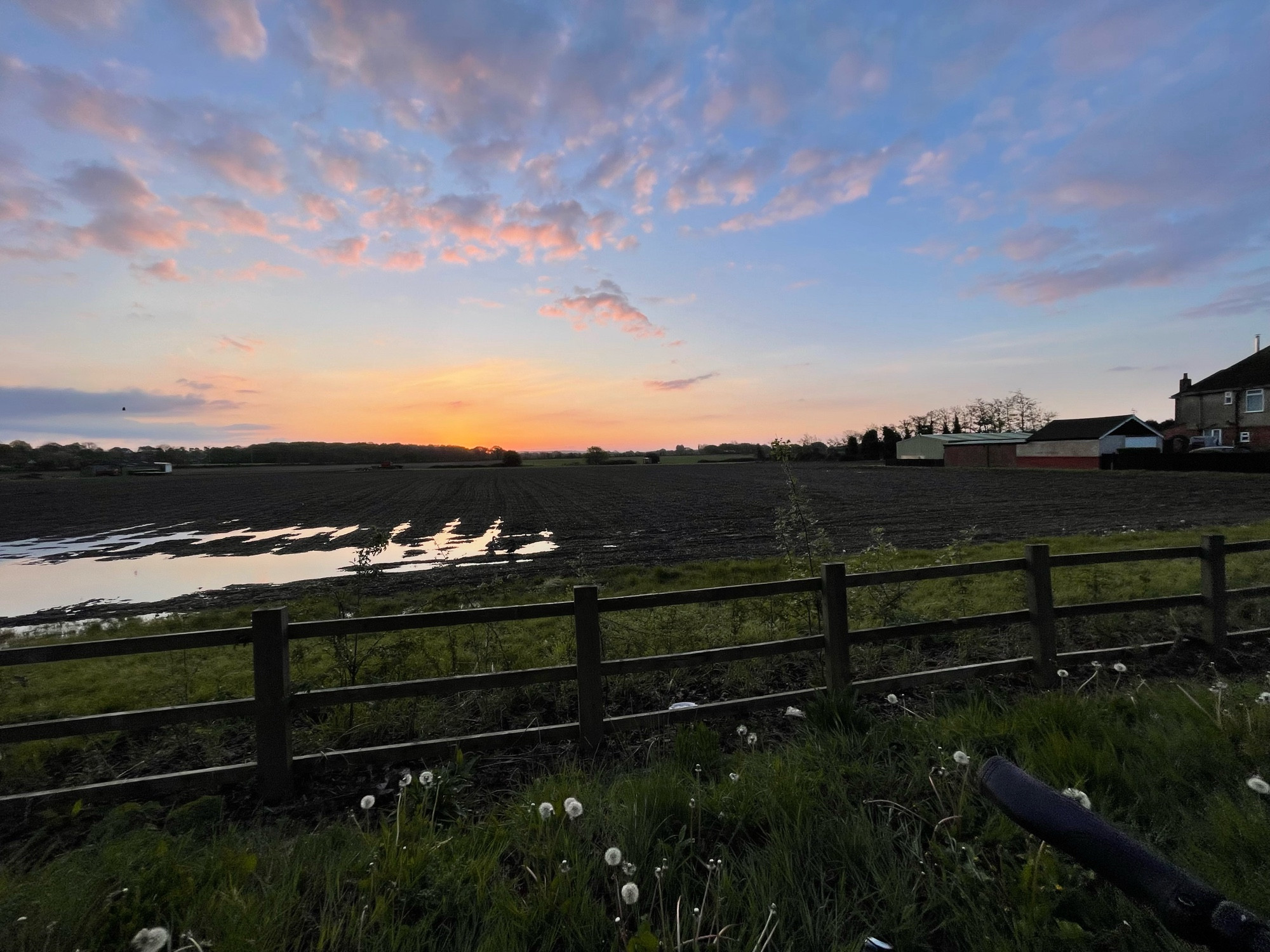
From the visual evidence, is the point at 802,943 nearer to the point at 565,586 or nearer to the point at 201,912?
the point at 201,912

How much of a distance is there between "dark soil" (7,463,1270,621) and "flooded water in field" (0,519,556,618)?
86 centimetres

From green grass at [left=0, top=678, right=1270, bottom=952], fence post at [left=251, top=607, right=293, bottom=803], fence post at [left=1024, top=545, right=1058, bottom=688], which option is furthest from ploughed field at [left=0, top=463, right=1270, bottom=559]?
green grass at [left=0, top=678, right=1270, bottom=952]

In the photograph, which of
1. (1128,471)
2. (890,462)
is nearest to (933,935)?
(1128,471)

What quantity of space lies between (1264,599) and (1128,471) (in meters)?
55.5

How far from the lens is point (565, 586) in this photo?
13078 mm

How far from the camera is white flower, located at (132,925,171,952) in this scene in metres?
2.25

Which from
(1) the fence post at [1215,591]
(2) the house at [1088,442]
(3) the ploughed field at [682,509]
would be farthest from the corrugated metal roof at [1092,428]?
(1) the fence post at [1215,591]

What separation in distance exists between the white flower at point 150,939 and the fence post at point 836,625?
4464mm

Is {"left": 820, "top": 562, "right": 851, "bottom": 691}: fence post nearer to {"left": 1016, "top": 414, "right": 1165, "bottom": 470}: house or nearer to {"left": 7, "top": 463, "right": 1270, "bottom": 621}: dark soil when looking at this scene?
{"left": 7, "top": 463, "right": 1270, "bottom": 621}: dark soil

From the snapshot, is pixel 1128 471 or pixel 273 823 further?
pixel 1128 471

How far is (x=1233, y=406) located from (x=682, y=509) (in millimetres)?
58787

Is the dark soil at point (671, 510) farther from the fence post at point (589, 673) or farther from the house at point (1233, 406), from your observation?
the house at point (1233, 406)

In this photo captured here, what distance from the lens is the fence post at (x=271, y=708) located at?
4.32m

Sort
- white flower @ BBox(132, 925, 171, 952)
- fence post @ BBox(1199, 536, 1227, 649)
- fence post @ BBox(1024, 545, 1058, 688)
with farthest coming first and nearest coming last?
fence post @ BBox(1199, 536, 1227, 649) → fence post @ BBox(1024, 545, 1058, 688) → white flower @ BBox(132, 925, 171, 952)
